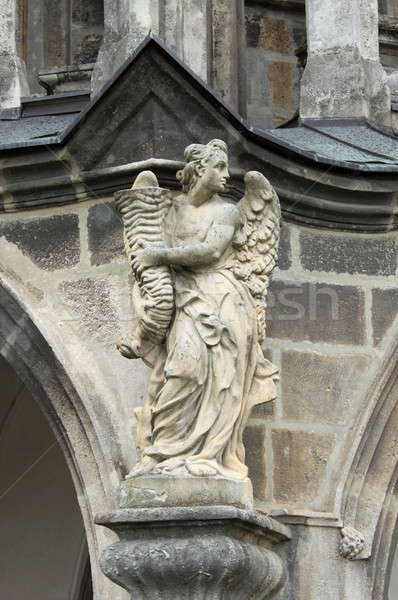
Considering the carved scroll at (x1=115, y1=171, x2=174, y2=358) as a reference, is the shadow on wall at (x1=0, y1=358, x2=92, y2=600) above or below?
below

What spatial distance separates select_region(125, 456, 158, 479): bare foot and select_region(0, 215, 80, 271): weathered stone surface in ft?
3.36

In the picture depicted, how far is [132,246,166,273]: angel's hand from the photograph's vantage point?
22.0ft

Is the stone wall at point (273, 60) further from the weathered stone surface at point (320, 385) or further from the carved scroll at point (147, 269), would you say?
the carved scroll at point (147, 269)

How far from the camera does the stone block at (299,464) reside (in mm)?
7109

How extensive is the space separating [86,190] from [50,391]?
795mm

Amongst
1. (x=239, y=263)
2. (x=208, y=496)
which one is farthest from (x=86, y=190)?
(x=208, y=496)

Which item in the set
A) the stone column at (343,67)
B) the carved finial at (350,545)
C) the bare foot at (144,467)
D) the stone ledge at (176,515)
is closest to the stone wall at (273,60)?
the stone column at (343,67)

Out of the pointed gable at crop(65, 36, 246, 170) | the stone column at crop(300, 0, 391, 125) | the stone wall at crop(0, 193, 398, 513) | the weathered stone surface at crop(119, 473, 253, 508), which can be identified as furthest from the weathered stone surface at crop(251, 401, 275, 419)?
the stone column at crop(300, 0, 391, 125)

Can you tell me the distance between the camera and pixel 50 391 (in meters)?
7.21

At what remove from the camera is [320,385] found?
7.27 metres

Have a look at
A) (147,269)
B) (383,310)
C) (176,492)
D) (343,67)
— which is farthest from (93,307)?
(343,67)

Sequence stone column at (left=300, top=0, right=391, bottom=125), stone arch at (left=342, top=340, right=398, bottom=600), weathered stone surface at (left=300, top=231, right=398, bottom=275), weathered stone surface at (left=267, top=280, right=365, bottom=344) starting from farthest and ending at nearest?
stone column at (left=300, top=0, right=391, bottom=125) → weathered stone surface at (left=300, top=231, right=398, bottom=275) → weathered stone surface at (left=267, top=280, right=365, bottom=344) → stone arch at (left=342, top=340, right=398, bottom=600)

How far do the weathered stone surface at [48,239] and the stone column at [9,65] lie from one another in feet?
2.15

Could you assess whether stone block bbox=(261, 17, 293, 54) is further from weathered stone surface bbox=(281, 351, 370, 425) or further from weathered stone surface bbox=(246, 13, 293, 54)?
weathered stone surface bbox=(281, 351, 370, 425)
